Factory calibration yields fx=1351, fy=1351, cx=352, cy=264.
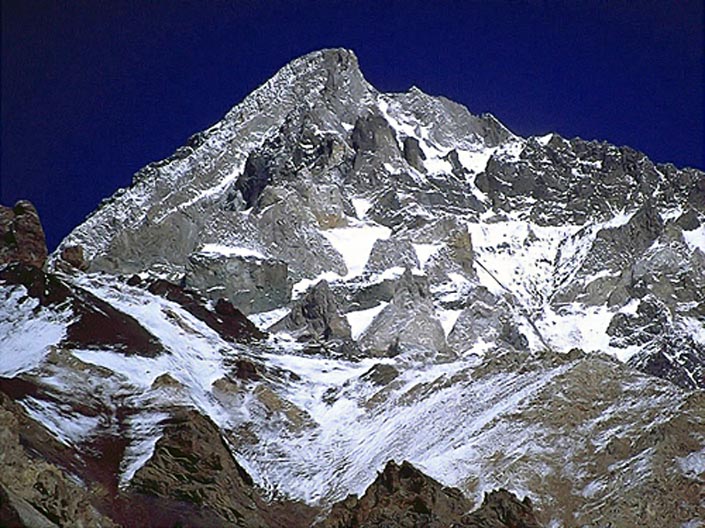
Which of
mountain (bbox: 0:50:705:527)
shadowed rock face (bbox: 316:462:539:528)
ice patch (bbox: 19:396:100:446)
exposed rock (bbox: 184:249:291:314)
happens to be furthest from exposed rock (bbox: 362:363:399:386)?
exposed rock (bbox: 184:249:291:314)

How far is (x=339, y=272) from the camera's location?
587ft

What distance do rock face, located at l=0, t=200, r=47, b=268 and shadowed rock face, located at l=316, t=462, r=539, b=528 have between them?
5252 cm

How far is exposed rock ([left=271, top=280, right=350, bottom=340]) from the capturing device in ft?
486

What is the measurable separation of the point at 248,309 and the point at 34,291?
60.4 m

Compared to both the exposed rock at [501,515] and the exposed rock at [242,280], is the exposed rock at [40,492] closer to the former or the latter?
the exposed rock at [501,515]

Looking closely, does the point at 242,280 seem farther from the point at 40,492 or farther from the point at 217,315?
the point at 40,492

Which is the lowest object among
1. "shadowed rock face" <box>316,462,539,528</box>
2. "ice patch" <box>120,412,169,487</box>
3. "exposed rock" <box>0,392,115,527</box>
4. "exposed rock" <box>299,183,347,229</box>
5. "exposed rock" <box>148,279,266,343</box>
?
"shadowed rock face" <box>316,462,539,528</box>

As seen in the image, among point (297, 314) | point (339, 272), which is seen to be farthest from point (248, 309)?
point (339, 272)

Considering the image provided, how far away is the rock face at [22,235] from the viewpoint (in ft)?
367

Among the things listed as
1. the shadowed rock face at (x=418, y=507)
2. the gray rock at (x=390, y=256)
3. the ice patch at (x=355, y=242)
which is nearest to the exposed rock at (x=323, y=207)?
the ice patch at (x=355, y=242)

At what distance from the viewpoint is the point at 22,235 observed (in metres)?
114

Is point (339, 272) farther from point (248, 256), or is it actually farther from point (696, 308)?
point (696, 308)

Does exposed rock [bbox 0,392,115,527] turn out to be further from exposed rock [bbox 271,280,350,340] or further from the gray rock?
the gray rock

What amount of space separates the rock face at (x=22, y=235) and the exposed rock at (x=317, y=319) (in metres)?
38.6
